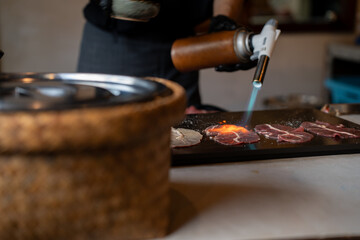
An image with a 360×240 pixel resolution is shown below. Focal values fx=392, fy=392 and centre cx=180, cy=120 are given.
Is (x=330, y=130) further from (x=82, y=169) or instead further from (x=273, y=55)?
(x=273, y=55)

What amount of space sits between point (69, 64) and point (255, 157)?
2.73 m

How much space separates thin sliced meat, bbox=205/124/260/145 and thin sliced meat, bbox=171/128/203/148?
45 mm

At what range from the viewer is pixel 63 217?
20.6 inches

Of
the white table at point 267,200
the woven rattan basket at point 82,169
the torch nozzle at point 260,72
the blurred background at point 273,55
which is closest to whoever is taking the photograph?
the woven rattan basket at point 82,169

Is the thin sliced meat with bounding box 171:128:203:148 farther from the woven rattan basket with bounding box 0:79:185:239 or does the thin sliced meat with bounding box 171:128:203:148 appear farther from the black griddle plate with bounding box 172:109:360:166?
the woven rattan basket with bounding box 0:79:185:239

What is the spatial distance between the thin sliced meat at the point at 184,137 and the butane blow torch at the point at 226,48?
0.26 meters

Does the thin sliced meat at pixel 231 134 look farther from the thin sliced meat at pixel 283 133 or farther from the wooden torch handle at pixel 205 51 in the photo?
the wooden torch handle at pixel 205 51

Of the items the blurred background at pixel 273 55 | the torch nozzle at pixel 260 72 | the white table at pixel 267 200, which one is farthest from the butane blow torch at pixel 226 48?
the blurred background at pixel 273 55

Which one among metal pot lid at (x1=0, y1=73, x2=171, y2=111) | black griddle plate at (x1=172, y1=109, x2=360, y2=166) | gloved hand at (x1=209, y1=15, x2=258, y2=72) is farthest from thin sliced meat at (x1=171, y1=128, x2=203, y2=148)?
gloved hand at (x1=209, y1=15, x2=258, y2=72)

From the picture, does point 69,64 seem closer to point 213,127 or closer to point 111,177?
point 213,127

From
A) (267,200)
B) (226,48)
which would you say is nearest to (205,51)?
(226,48)

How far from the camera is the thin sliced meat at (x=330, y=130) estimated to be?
118cm

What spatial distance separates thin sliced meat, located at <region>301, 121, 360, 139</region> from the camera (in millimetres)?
1178

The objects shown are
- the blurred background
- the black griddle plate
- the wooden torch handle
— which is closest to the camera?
the black griddle plate
